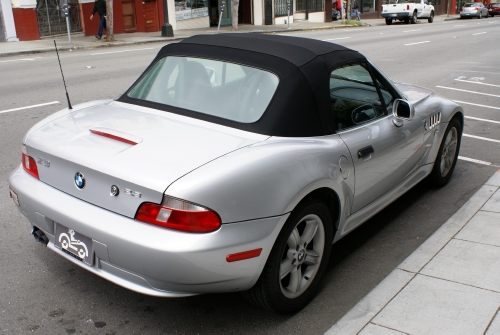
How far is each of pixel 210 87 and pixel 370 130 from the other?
3.74 ft

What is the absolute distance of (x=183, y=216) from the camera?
2795 mm

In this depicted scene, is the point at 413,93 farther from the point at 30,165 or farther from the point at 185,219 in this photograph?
the point at 30,165

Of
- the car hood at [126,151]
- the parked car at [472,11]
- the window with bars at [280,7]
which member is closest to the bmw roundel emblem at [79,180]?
the car hood at [126,151]

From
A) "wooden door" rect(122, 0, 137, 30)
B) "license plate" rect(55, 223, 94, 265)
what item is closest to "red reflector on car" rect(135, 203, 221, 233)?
"license plate" rect(55, 223, 94, 265)

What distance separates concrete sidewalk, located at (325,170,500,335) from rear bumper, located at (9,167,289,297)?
2.28 ft

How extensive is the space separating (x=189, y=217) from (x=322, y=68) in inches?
59.5

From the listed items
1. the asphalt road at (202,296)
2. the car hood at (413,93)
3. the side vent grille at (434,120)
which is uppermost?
the car hood at (413,93)

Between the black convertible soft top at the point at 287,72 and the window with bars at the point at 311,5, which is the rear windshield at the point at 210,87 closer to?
the black convertible soft top at the point at 287,72

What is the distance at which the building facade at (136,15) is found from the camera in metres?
21.1

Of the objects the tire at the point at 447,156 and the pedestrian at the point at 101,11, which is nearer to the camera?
the tire at the point at 447,156

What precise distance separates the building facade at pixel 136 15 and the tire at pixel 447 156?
711 inches

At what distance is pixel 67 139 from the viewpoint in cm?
338

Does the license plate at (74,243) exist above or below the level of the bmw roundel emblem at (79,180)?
below

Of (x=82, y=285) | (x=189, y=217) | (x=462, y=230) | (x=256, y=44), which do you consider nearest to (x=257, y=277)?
(x=189, y=217)
